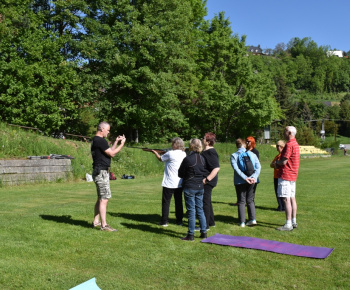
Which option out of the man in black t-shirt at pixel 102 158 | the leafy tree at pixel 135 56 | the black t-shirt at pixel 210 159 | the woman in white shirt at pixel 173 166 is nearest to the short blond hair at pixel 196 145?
the black t-shirt at pixel 210 159

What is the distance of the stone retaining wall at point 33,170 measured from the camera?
55.7 feet

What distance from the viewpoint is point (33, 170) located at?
1786 cm

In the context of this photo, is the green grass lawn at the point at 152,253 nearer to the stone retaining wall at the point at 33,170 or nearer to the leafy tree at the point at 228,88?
the stone retaining wall at the point at 33,170

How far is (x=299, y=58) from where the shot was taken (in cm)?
18250

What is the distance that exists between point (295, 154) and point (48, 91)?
2582cm

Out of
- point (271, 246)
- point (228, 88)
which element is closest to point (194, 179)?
point (271, 246)

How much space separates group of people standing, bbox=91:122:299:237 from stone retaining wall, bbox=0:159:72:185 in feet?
33.4

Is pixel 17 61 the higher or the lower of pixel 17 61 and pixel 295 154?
the higher

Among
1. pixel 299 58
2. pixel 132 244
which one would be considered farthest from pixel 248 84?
pixel 299 58

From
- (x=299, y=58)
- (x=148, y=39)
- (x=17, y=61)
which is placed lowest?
(x=17, y=61)

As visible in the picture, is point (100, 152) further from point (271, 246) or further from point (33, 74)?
point (33, 74)

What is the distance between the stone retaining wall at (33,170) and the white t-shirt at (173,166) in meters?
10.9

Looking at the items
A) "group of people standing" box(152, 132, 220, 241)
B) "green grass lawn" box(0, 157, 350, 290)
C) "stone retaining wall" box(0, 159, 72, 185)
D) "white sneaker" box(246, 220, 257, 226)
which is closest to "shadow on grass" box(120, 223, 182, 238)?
"green grass lawn" box(0, 157, 350, 290)

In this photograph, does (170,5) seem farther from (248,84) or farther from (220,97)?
(248,84)
